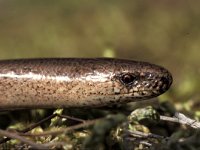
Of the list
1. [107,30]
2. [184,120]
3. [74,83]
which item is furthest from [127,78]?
[107,30]

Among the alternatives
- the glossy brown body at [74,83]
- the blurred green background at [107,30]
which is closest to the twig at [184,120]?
the glossy brown body at [74,83]

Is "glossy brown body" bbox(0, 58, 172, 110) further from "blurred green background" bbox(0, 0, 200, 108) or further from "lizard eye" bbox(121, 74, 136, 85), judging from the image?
"blurred green background" bbox(0, 0, 200, 108)

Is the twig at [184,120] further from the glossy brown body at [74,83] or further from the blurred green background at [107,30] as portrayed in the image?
the blurred green background at [107,30]

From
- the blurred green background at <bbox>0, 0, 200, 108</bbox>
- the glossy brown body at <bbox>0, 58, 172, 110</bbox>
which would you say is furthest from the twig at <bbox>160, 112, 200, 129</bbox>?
the blurred green background at <bbox>0, 0, 200, 108</bbox>

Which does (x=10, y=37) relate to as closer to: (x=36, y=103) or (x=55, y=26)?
(x=55, y=26)

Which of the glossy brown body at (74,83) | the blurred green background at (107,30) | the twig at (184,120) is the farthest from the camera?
the blurred green background at (107,30)

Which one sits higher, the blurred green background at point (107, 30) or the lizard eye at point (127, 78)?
the blurred green background at point (107, 30)

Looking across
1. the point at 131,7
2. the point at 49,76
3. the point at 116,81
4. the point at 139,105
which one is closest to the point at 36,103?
the point at 49,76
